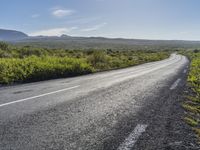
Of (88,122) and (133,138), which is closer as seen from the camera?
(133,138)

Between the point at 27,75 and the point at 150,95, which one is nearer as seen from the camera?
the point at 150,95

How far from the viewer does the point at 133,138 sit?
457cm

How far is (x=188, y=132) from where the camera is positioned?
4961 millimetres

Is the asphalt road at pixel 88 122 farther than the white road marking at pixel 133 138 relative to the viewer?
Yes

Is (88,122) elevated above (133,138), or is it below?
below

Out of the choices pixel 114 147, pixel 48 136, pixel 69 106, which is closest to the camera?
pixel 114 147

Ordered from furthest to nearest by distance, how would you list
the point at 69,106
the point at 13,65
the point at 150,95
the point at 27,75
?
the point at 13,65
the point at 27,75
the point at 150,95
the point at 69,106

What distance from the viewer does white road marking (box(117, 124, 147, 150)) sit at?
416cm

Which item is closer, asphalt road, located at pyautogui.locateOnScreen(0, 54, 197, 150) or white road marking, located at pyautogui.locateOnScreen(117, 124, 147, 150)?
white road marking, located at pyautogui.locateOnScreen(117, 124, 147, 150)

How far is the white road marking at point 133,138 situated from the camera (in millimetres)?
4164

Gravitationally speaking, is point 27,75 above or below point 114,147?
below

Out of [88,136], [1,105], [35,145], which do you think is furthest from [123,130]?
[1,105]

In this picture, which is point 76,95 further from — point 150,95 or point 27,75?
point 27,75

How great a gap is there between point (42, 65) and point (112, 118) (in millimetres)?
12013
